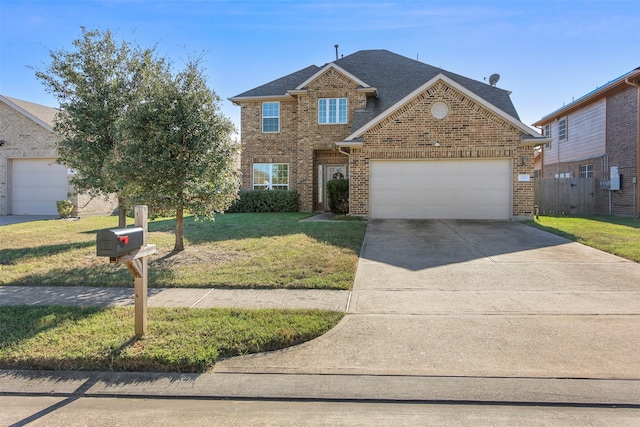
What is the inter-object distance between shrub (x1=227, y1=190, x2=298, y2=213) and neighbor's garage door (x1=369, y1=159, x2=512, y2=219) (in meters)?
5.22

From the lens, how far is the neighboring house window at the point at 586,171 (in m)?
20.7

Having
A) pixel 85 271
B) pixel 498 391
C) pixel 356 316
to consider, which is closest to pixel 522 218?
pixel 356 316

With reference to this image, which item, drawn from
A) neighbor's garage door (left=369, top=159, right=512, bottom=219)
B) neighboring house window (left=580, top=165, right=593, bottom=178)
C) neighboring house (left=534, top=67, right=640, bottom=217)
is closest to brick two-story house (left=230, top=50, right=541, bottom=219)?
neighbor's garage door (left=369, top=159, right=512, bottom=219)

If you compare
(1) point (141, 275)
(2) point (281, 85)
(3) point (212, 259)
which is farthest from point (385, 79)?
(1) point (141, 275)

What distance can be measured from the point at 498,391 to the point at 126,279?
6079mm

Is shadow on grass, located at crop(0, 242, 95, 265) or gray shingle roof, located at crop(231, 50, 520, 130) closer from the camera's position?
shadow on grass, located at crop(0, 242, 95, 265)

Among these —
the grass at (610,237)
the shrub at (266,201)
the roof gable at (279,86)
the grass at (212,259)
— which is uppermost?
the roof gable at (279,86)

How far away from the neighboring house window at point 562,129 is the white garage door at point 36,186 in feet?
90.0

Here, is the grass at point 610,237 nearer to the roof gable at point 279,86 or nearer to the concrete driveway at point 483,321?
the concrete driveway at point 483,321

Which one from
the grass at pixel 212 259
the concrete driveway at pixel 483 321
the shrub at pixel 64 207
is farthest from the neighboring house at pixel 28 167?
the concrete driveway at pixel 483 321

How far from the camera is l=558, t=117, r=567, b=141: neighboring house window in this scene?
23484mm

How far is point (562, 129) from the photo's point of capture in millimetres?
23797

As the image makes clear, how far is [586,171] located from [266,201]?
17.1 metres

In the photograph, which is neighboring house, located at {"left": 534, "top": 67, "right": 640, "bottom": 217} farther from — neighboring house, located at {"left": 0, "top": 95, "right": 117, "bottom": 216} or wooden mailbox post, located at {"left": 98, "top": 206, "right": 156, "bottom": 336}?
neighboring house, located at {"left": 0, "top": 95, "right": 117, "bottom": 216}
